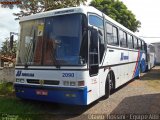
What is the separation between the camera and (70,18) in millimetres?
7379

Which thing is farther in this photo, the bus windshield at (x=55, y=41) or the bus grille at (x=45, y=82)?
the bus grille at (x=45, y=82)

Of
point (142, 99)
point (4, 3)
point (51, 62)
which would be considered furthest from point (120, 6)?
point (51, 62)

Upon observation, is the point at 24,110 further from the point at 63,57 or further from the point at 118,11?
the point at 118,11

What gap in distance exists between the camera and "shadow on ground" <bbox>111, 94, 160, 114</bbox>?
304 inches

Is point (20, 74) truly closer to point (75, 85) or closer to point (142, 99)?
point (75, 85)

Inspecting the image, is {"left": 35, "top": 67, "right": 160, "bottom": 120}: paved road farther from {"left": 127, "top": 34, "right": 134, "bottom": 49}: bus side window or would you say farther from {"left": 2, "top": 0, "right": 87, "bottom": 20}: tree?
{"left": 2, "top": 0, "right": 87, "bottom": 20}: tree

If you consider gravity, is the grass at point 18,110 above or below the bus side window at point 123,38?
below

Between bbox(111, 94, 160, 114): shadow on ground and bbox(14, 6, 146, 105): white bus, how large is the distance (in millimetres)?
892

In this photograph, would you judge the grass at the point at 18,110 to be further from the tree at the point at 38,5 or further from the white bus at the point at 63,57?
the tree at the point at 38,5

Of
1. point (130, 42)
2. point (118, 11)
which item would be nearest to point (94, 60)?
point (130, 42)

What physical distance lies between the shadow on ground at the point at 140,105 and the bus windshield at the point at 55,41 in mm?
2305

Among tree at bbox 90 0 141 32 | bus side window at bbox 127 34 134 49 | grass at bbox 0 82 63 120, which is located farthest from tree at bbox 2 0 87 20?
tree at bbox 90 0 141 32

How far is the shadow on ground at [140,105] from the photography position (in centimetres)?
772

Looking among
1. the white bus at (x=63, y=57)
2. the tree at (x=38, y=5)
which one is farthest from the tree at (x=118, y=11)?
the white bus at (x=63, y=57)
